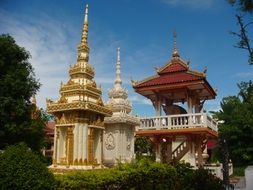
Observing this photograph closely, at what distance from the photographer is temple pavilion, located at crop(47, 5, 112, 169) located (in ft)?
59.7

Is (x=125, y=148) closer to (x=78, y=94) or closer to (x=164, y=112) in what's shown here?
(x=164, y=112)

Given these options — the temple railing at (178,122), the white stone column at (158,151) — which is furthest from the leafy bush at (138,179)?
the white stone column at (158,151)

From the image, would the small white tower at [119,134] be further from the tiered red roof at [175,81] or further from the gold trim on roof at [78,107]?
the gold trim on roof at [78,107]

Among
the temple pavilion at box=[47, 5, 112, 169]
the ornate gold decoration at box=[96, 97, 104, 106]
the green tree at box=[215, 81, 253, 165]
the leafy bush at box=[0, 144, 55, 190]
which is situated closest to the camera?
the leafy bush at box=[0, 144, 55, 190]

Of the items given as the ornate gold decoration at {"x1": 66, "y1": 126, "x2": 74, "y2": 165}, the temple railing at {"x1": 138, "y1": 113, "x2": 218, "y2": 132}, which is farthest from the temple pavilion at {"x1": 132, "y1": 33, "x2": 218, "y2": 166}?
the ornate gold decoration at {"x1": 66, "y1": 126, "x2": 74, "y2": 165}

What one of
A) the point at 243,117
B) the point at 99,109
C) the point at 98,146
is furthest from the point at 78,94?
the point at 243,117

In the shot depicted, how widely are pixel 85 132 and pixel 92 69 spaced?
14.6ft

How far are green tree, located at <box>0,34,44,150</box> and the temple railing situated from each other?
1024 cm

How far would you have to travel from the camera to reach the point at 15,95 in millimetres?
25766

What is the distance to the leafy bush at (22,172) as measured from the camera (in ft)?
29.6

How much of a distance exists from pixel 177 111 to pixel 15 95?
13156 mm

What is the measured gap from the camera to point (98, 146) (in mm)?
19828

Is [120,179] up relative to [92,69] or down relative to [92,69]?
down

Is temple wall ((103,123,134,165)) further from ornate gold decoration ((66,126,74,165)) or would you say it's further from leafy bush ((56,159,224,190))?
leafy bush ((56,159,224,190))
